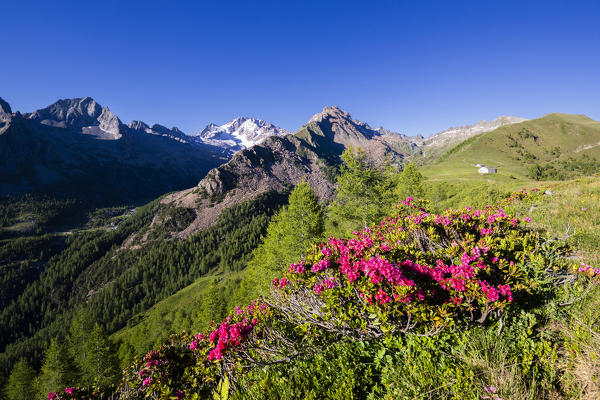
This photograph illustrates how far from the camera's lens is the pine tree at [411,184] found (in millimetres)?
33000

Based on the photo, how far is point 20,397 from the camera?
45.0 m

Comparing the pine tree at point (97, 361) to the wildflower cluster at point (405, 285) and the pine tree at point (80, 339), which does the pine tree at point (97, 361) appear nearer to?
the pine tree at point (80, 339)

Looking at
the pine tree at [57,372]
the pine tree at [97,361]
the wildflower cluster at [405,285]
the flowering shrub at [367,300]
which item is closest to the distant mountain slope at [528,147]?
the flowering shrub at [367,300]

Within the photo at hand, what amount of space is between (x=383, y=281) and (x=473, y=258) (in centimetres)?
226

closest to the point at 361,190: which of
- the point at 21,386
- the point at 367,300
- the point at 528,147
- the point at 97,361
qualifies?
the point at 367,300

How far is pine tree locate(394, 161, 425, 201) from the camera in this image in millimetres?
33000

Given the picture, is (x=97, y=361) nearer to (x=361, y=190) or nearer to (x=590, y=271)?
(x=361, y=190)

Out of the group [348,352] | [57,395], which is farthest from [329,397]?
[57,395]

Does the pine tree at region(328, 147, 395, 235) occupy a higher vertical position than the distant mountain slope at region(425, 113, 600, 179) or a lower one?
lower

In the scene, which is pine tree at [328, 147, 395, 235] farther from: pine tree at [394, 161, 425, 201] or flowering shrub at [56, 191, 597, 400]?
flowering shrub at [56, 191, 597, 400]

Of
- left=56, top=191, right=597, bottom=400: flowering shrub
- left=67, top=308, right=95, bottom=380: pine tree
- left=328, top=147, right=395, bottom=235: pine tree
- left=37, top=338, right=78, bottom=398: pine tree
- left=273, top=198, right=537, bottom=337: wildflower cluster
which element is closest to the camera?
left=273, top=198, right=537, bottom=337: wildflower cluster

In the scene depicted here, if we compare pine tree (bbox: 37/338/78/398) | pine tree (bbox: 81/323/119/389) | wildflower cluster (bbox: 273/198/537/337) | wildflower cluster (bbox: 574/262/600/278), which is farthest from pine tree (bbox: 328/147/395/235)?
pine tree (bbox: 37/338/78/398)

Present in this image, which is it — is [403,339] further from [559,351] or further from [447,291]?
[559,351]

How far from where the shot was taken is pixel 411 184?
33438 mm
